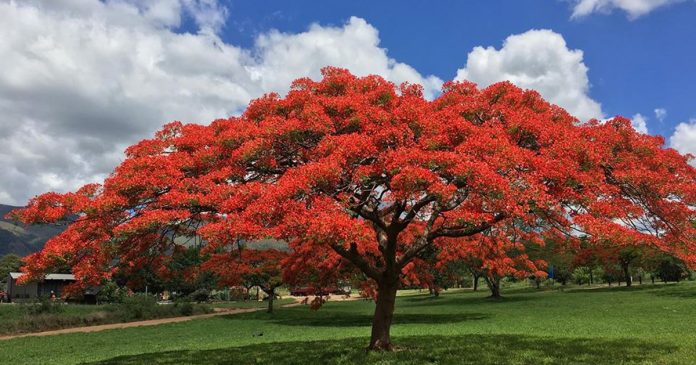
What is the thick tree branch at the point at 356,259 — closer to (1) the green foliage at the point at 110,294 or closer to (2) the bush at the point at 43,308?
(2) the bush at the point at 43,308

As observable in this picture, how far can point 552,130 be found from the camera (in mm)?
13141

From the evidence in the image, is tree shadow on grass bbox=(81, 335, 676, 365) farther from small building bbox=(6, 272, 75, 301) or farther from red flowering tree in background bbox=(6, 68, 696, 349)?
small building bbox=(6, 272, 75, 301)

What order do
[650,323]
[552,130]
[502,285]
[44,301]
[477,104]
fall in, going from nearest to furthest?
[552,130]
[477,104]
[650,323]
[44,301]
[502,285]

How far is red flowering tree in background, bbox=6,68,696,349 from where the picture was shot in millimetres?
10852

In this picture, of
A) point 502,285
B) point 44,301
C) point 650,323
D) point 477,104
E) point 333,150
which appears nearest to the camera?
point 333,150

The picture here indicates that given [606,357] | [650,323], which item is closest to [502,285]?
[650,323]

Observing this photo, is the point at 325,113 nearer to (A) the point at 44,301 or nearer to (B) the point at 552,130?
(B) the point at 552,130

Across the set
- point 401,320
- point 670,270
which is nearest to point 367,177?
point 401,320

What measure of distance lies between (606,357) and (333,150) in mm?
9512

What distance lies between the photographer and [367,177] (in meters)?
11.5

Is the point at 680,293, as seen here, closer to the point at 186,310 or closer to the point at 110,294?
the point at 186,310

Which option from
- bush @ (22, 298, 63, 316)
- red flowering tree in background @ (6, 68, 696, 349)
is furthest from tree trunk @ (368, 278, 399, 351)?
bush @ (22, 298, 63, 316)

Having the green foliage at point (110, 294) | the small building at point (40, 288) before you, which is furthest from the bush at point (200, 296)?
the small building at point (40, 288)

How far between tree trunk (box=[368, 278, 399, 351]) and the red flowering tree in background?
0.54 feet
